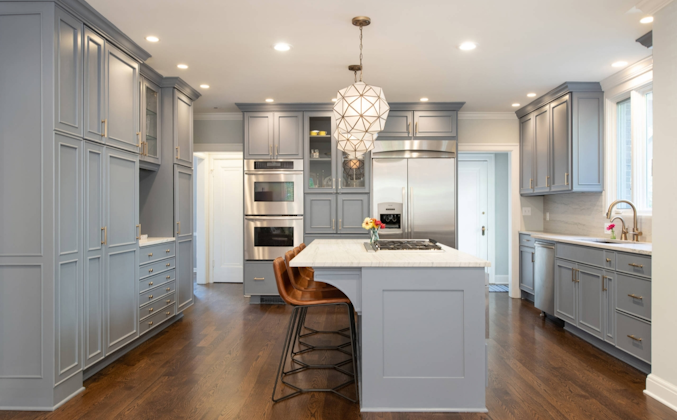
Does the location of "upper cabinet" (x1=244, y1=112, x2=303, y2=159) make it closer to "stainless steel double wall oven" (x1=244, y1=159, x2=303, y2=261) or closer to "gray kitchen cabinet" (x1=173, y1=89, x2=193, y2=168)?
"stainless steel double wall oven" (x1=244, y1=159, x2=303, y2=261)

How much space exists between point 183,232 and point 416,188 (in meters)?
2.76

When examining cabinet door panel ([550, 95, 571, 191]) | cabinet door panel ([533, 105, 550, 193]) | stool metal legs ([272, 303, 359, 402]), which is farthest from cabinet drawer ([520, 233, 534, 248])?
stool metal legs ([272, 303, 359, 402])

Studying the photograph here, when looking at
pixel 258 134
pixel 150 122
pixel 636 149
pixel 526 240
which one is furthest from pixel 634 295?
pixel 150 122

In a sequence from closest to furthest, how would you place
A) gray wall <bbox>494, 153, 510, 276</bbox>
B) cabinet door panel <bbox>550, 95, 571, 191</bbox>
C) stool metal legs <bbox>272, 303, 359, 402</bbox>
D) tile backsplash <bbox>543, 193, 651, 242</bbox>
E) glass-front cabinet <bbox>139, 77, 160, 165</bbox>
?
stool metal legs <bbox>272, 303, 359, 402</bbox>
glass-front cabinet <bbox>139, 77, 160, 165</bbox>
tile backsplash <bbox>543, 193, 651, 242</bbox>
cabinet door panel <bbox>550, 95, 571, 191</bbox>
gray wall <bbox>494, 153, 510, 276</bbox>

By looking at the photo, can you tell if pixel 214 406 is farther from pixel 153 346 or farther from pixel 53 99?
pixel 53 99

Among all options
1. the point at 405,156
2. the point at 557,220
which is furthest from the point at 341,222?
the point at 557,220

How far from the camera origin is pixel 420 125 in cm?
523

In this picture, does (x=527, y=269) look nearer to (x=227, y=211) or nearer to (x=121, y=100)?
(x=227, y=211)

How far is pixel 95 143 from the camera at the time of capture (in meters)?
2.81

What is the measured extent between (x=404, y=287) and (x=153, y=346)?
236 cm

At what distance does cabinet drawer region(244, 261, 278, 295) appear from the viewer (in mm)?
5203

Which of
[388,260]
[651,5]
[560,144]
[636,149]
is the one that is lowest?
[388,260]

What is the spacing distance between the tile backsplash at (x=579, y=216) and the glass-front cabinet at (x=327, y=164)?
2.40 m

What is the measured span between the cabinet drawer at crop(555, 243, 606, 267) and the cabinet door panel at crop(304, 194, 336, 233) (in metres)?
2.52
